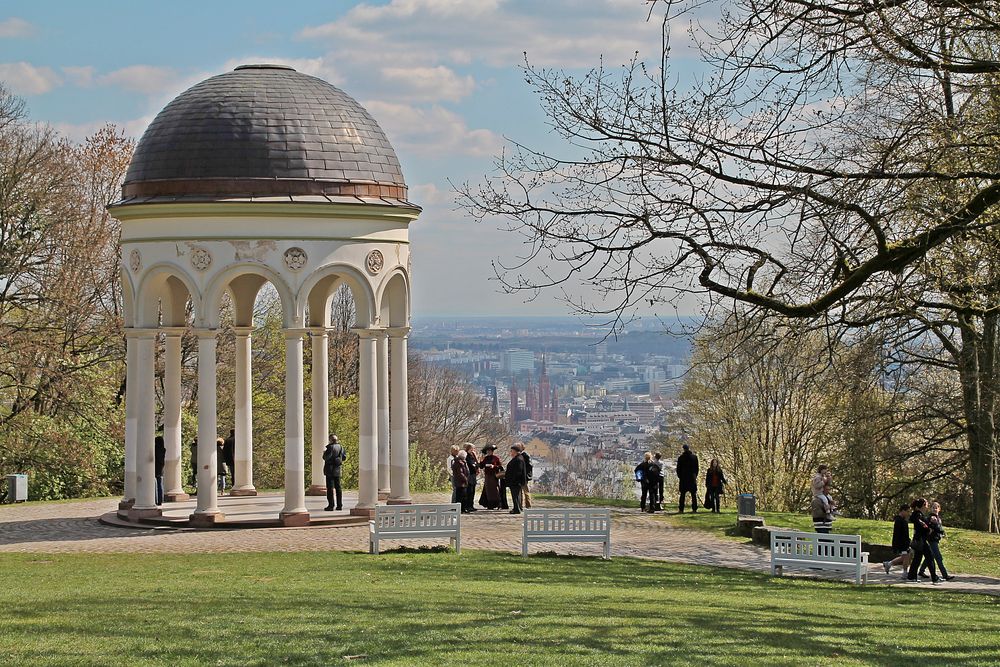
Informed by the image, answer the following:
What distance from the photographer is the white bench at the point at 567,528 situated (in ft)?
66.5

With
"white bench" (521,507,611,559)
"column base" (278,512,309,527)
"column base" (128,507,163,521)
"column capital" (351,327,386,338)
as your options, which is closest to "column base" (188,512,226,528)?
"column base" (128,507,163,521)

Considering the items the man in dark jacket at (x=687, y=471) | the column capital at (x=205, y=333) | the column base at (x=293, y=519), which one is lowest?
the column base at (x=293, y=519)

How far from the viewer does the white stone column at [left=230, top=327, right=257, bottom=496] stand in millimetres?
28172

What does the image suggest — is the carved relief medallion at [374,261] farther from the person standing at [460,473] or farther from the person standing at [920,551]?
the person standing at [920,551]

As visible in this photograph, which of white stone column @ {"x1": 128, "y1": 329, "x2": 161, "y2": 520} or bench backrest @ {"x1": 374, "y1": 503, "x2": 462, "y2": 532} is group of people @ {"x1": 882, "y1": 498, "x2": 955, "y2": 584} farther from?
white stone column @ {"x1": 128, "y1": 329, "x2": 161, "y2": 520}

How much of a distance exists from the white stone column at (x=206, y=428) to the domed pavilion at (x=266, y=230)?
0.08 ft

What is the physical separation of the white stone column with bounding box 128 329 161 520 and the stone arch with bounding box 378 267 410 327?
4.50 m

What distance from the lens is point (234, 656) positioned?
1060 centimetres

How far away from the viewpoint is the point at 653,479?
93.9 feet

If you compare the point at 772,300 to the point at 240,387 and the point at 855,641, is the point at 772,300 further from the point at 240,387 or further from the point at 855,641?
the point at 240,387

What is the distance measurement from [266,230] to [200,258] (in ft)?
4.30

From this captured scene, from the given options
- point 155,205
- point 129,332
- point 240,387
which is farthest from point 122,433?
point 155,205

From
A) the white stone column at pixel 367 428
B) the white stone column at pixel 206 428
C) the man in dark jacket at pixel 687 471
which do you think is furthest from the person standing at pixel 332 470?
the man in dark jacket at pixel 687 471

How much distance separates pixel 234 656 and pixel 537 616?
3.48 meters
